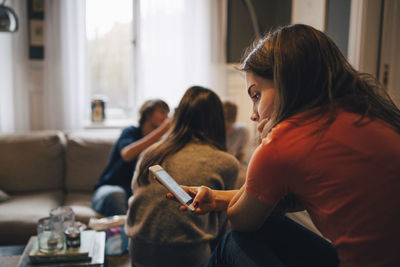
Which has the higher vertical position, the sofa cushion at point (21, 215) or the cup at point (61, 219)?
the cup at point (61, 219)

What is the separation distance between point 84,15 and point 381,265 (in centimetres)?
314

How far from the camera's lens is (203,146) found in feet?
4.78

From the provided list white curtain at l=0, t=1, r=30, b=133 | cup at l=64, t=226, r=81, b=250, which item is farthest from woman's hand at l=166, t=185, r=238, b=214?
white curtain at l=0, t=1, r=30, b=133

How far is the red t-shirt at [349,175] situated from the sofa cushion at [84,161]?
2274 millimetres

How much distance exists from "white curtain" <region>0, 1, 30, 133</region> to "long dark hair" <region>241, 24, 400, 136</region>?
289 cm

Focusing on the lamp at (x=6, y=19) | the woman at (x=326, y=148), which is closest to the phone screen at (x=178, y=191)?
the woman at (x=326, y=148)

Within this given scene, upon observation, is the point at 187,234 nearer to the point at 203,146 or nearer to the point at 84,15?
the point at 203,146

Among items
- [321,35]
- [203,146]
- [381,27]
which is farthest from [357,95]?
[381,27]

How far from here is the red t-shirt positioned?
2.53ft

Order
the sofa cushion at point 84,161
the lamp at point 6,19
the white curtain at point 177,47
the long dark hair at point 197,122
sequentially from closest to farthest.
Answer: the long dark hair at point 197,122 → the lamp at point 6,19 → the sofa cushion at point 84,161 → the white curtain at point 177,47

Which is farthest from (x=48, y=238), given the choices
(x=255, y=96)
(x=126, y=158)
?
(x=255, y=96)

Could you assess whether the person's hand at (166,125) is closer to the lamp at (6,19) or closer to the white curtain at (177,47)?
the white curtain at (177,47)

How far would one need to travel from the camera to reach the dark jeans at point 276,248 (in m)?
1.00

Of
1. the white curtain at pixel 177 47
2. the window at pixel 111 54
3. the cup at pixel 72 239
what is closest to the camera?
the cup at pixel 72 239
